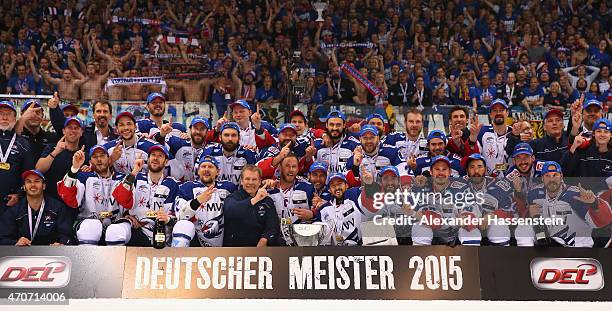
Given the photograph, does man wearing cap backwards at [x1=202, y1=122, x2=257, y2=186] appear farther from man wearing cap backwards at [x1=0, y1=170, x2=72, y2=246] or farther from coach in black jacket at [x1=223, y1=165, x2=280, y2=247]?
man wearing cap backwards at [x1=0, y1=170, x2=72, y2=246]

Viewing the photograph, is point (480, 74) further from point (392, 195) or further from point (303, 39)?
point (392, 195)

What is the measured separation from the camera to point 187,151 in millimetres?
9781

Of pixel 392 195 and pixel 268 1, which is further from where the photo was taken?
pixel 268 1

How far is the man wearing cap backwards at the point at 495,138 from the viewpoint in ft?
32.0

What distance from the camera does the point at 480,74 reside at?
48.1ft

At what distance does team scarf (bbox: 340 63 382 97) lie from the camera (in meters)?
13.6

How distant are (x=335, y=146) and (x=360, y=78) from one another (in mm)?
4104

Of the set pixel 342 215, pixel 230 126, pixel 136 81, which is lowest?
pixel 342 215

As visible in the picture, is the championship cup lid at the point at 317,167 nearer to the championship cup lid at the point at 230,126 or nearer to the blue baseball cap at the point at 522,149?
the championship cup lid at the point at 230,126

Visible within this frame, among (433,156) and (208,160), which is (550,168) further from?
(208,160)

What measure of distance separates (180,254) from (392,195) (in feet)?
6.93

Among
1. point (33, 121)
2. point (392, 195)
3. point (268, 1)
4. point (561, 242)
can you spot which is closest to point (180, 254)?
point (392, 195)

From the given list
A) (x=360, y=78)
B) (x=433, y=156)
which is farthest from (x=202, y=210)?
(x=360, y=78)

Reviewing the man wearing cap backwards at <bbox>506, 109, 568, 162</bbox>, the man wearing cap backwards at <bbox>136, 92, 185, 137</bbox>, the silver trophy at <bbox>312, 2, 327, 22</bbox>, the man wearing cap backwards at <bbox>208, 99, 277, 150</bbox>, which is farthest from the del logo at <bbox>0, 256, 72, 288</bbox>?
the silver trophy at <bbox>312, 2, 327, 22</bbox>
